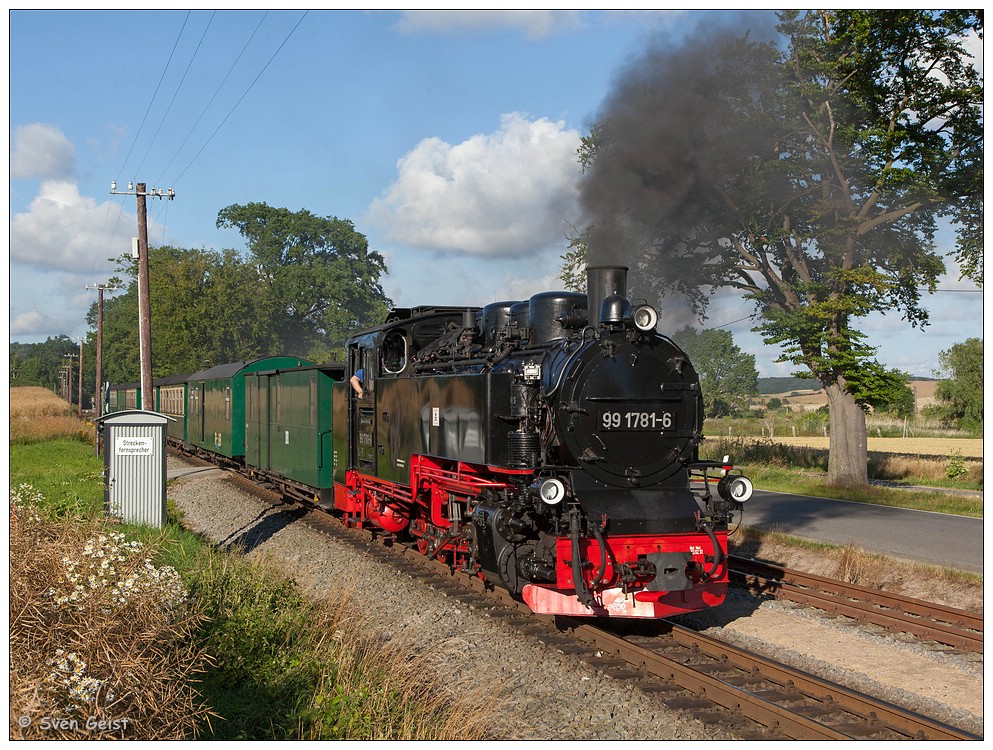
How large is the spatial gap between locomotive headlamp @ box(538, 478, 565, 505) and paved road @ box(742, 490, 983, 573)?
6204 mm

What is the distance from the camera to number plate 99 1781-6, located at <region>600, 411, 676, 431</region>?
8008 millimetres

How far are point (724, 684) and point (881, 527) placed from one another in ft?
29.8

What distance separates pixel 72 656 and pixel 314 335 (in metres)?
53.1

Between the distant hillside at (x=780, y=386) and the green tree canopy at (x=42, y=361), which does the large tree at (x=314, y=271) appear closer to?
the green tree canopy at (x=42, y=361)

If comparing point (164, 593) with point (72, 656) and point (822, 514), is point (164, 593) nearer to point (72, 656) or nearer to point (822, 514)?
point (72, 656)

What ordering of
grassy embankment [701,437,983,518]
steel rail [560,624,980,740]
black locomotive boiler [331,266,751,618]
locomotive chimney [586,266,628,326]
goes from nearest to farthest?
steel rail [560,624,980,740], black locomotive boiler [331,266,751,618], locomotive chimney [586,266,628,326], grassy embankment [701,437,983,518]

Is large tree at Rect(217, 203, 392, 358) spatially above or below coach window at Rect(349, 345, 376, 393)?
above

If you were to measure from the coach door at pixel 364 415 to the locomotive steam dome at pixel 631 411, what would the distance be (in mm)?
4778

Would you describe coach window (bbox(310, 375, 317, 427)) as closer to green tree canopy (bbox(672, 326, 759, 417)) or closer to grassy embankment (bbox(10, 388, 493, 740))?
grassy embankment (bbox(10, 388, 493, 740))

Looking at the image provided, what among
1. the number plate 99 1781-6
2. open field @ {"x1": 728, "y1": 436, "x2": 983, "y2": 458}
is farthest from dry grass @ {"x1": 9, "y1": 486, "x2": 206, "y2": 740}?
open field @ {"x1": 728, "y1": 436, "x2": 983, "y2": 458}

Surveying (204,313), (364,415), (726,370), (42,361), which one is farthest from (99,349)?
(42,361)

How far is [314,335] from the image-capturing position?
186ft

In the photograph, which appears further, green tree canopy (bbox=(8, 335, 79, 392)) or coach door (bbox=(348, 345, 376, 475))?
green tree canopy (bbox=(8, 335, 79, 392))
